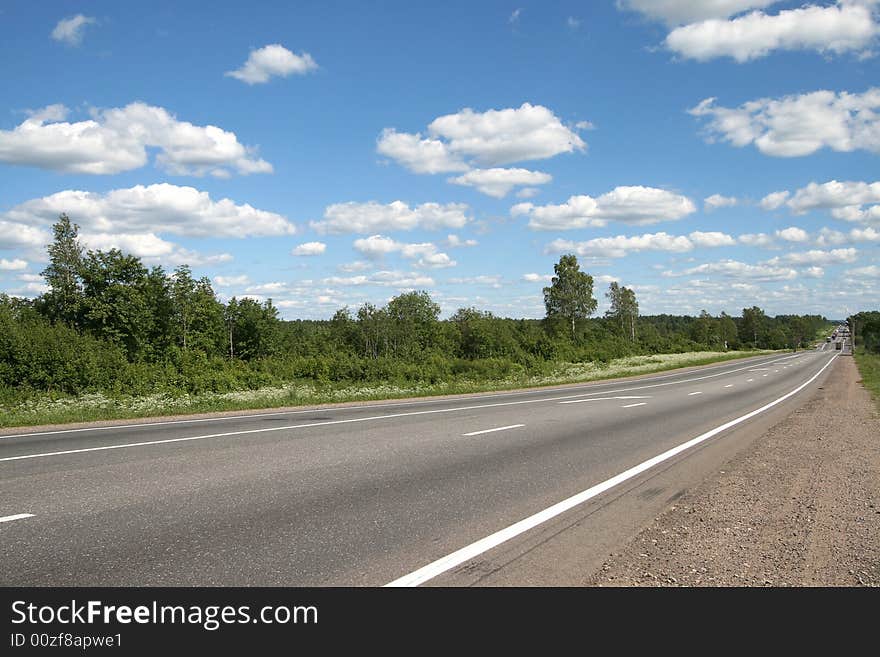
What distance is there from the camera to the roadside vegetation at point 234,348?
23961mm

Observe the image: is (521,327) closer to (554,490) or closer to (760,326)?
(554,490)

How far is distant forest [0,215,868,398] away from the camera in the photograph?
2539 centimetres

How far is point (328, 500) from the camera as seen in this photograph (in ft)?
23.4

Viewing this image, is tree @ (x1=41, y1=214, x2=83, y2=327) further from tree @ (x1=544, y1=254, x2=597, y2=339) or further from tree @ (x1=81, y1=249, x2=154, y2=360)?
tree @ (x1=544, y1=254, x2=597, y2=339)

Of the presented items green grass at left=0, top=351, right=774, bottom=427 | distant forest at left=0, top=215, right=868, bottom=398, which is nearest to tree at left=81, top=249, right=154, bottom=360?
distant forest at left=0, top=215, right=868, bottom=398

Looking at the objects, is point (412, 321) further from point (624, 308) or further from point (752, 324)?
point (752, 324)

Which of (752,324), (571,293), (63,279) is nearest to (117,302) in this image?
(63,279)

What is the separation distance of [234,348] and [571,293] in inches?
1672

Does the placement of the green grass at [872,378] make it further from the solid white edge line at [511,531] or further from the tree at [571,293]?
the tree at [571,293]

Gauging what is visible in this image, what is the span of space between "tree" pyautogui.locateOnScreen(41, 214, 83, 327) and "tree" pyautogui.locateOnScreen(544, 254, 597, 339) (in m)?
53.8

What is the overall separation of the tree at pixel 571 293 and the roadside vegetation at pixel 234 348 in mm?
183

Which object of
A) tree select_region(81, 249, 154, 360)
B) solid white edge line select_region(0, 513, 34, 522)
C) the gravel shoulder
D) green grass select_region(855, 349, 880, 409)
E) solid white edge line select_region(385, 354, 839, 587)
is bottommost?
green grass select_region(855, 349, 880, 409)
